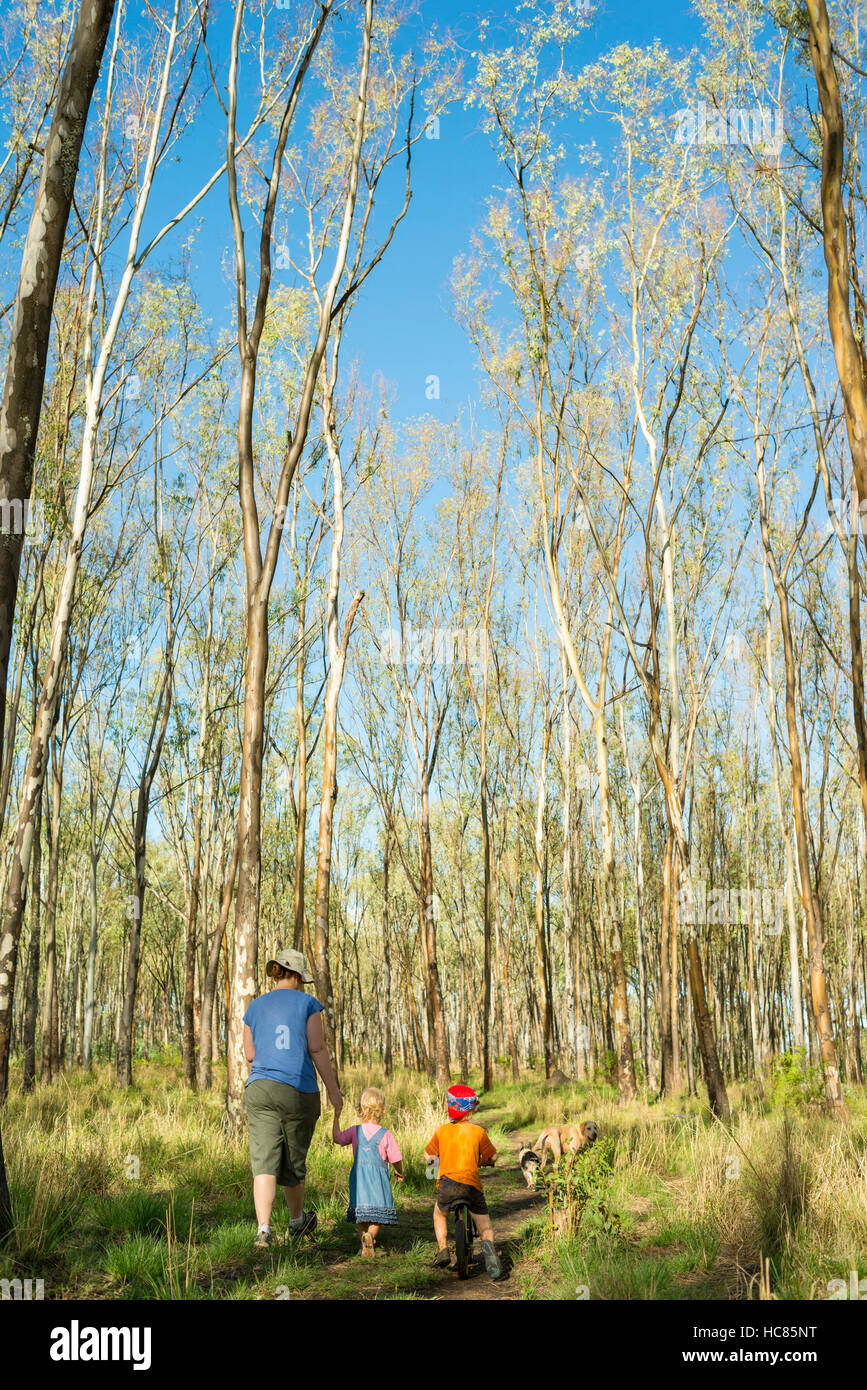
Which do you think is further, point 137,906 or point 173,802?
point 173,802

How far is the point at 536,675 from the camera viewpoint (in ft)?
60.7

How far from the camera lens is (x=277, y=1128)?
4469 millimetres

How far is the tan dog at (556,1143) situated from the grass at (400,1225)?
29 cm

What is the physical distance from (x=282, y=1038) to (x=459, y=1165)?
1134 mm

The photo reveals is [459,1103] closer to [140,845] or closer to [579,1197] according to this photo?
[579,1197]

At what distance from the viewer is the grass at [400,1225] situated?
3707 millimetres

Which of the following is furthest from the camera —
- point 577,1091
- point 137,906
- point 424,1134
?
point 577,1091

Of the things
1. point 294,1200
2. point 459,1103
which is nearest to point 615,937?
point 459,1103

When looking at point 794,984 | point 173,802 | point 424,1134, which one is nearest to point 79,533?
point 424,1134

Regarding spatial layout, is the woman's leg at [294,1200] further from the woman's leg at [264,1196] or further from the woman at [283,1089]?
the woman's leg at [264,1196]

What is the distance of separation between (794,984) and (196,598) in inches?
480

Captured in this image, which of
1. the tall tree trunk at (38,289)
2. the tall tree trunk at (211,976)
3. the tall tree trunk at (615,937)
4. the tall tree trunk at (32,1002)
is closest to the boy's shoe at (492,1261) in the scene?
the tall tree trunk at (38,289)

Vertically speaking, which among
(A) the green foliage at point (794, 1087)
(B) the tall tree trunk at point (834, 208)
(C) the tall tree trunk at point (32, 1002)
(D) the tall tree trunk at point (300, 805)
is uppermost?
(B) the tall tree trunk at point (834, 208)
